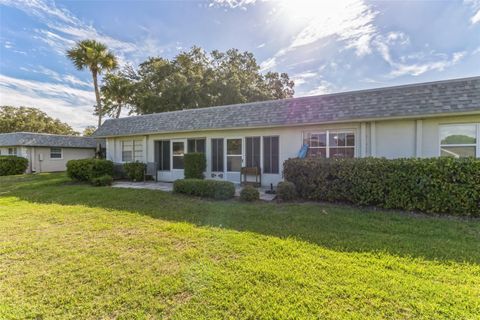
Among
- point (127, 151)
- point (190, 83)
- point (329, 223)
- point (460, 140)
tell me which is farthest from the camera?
point (190, 83)

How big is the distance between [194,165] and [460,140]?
1007 centimetres

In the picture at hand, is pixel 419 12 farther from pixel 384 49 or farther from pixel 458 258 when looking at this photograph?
pixel 458 258

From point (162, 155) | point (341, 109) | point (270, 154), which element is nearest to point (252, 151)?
point (270, 154)

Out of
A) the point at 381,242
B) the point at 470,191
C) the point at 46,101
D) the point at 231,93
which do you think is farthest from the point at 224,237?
the point at 46,101

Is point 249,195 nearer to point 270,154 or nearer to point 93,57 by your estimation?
point 270,154

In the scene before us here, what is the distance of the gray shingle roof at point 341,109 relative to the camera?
714 cm

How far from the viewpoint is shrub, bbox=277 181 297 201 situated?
7215mm

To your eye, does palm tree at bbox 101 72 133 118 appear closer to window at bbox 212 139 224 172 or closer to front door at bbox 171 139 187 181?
front door at bbox 171 139 187 181

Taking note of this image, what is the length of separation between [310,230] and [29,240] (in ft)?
18.4

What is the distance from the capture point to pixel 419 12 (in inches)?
324

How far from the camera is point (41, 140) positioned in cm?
2006

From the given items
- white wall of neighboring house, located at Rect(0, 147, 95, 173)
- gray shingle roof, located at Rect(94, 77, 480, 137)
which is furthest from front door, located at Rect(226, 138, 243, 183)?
white wall of neighboring house, located at Rect(0, 147, 95, 173)

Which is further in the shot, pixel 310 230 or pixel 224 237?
pixel 310 230

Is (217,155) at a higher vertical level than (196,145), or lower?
lower
